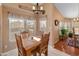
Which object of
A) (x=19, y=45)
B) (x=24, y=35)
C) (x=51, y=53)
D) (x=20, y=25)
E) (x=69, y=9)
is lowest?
(x=51, y=53)

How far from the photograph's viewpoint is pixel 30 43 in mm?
1830

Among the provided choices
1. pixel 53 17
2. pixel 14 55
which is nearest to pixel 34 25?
pixel 53 17

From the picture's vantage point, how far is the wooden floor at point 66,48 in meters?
1.83

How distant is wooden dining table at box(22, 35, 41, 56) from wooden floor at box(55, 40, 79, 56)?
35 centimetres

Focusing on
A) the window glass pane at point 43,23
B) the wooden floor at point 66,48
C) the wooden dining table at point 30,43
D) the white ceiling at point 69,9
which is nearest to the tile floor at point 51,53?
the wooden floor at point 66,48

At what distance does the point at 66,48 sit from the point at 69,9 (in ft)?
2.18

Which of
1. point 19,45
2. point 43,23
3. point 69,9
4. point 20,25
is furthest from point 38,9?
point 19,45

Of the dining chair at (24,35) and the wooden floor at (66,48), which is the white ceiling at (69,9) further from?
the dining chair at (24,35)

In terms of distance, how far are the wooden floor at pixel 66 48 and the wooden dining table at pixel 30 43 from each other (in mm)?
346

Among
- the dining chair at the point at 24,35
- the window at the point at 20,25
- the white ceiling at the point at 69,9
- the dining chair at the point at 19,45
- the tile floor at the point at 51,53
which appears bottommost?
the tile floor at the point at 51,53

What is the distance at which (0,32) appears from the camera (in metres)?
1.82

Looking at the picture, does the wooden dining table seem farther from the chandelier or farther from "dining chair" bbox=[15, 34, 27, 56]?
the chandelier

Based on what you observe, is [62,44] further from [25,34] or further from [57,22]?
[25,34]

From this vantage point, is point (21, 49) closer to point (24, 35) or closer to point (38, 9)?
point (24, 35)
